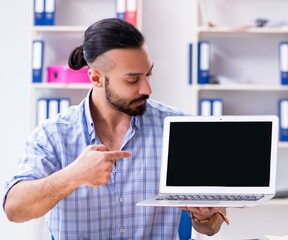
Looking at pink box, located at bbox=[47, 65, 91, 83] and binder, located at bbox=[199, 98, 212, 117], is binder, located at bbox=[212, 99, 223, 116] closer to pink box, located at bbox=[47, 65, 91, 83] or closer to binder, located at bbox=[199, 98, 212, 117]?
binder, located at bbox=[199, 98, 212, 117]

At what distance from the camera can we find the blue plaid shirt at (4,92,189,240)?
1833 millimetres

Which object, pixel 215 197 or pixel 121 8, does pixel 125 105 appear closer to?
pixel 215 197

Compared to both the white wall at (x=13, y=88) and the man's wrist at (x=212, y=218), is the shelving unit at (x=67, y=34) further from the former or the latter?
the man's wrist at (x=212, y=218)

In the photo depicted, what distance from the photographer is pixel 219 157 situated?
5.98 ft

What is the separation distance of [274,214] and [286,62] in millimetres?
944

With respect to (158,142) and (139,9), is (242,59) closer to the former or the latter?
(139,9)

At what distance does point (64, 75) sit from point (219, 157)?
1.90 meters

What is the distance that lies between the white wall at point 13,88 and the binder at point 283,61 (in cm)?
152

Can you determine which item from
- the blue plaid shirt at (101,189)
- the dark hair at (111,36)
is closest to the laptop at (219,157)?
the blue plaid shirt at (101,189)

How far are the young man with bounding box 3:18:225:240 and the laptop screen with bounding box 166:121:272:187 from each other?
107 mm

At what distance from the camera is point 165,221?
1.89 meters

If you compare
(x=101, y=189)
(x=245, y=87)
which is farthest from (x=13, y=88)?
(x=101, y=189)

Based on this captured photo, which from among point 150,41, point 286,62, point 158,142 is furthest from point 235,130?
point 150,41

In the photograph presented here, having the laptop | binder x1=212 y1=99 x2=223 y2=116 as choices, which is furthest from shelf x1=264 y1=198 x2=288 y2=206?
the laptop
